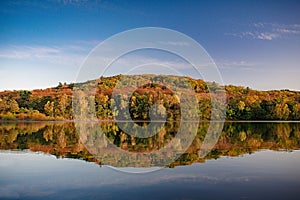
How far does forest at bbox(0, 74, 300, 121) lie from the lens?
67562 mm

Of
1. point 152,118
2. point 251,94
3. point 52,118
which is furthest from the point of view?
point 251,94

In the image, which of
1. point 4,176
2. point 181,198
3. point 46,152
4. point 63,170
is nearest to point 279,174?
point 181,198

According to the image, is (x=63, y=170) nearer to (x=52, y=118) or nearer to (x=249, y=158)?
(x=249, y=158)

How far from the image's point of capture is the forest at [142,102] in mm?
67562

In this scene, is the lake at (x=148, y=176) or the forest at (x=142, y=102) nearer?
the lake at (x=148, y=176)

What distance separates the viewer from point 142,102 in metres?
72.4

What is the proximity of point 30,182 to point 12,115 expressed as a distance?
180 ft

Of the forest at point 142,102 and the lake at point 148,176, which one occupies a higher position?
the forest at point 142,102

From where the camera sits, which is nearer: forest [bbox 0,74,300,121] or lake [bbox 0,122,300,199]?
lake [bbox 0,122,300,199]

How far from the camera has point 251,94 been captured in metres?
87.1

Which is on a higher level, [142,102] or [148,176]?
[142,102]

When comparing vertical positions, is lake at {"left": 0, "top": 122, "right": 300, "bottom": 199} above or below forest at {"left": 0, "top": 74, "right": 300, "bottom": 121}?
below

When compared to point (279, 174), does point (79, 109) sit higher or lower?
higher

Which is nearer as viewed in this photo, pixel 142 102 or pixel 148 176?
pixel 148 176
